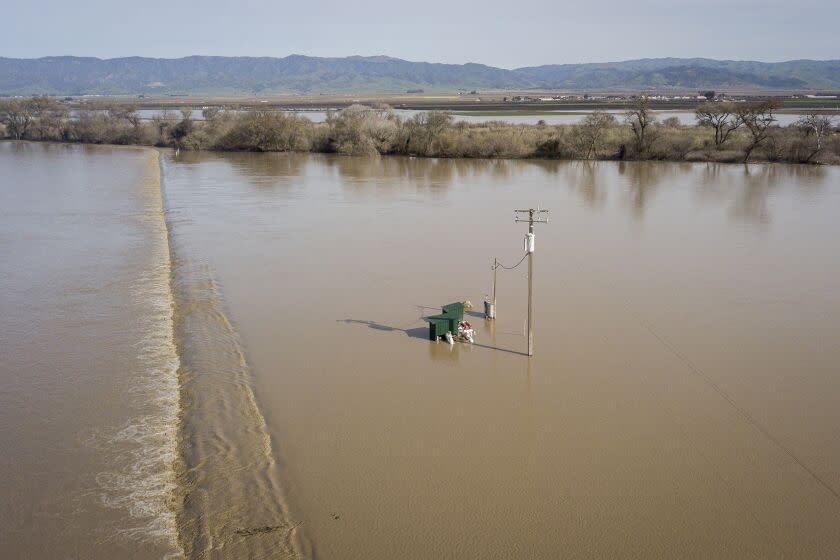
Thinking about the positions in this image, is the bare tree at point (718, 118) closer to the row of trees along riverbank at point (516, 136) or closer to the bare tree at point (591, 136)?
the row of trees along riverbank at point (516, 136)

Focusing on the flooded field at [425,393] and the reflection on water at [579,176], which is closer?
the flooded field at [425,393]

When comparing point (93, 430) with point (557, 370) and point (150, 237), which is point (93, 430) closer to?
point (557, 370)

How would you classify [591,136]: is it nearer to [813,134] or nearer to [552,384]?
[813,134]

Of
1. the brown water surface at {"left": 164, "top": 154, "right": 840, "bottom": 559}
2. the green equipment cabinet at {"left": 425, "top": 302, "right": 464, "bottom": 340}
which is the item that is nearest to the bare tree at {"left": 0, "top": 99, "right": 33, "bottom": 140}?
the brown water surface at {"left": 164, "top": 154, "right": 840, "bottom": 559}

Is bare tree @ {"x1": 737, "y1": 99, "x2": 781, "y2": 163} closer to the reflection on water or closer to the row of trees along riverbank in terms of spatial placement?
the row of trees along riverbank

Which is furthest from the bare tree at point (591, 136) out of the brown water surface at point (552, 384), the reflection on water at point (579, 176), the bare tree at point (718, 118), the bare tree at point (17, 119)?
the bare tree at point (17, 119)

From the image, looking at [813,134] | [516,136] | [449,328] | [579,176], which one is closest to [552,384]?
[449,328]

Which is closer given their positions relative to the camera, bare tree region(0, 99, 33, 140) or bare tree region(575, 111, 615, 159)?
bare tree region(575, 111, 615, 159)

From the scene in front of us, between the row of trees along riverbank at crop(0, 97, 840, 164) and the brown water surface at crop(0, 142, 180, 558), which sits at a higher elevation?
the row of trees along riverbank at crop(0, 97, 840, 164)
